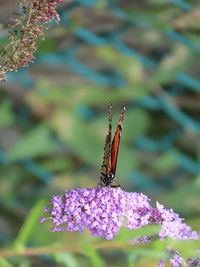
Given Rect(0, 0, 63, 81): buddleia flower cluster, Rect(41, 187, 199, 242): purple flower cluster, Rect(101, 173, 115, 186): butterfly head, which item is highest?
Rect(0, 0, 63, 81): buddleia flower cluster

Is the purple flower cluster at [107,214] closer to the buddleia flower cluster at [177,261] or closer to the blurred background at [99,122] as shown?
the buddleia flower cluster at [177,261]

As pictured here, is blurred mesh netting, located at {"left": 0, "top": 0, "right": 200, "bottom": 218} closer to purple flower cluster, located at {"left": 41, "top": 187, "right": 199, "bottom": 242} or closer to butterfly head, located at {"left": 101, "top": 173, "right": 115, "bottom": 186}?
butterfly head, located at {"left": 101, "top": 173, "right": 115, "bottom": 186}

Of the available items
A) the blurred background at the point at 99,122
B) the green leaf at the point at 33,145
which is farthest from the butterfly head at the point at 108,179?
the green leaf at the point at 33,145

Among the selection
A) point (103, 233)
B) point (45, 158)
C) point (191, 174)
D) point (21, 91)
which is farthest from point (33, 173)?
point (103, 233)

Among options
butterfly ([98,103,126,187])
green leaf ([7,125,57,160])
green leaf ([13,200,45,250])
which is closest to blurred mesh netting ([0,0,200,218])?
green leaf ([7,125,57,160])

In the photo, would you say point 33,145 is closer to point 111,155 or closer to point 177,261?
point 111,155

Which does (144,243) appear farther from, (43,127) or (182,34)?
(43,127)

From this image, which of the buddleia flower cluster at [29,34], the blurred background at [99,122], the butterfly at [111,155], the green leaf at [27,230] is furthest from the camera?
the blurred background at [99,122]

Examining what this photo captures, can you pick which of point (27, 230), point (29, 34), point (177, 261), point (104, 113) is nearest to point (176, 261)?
point (177, 261)
